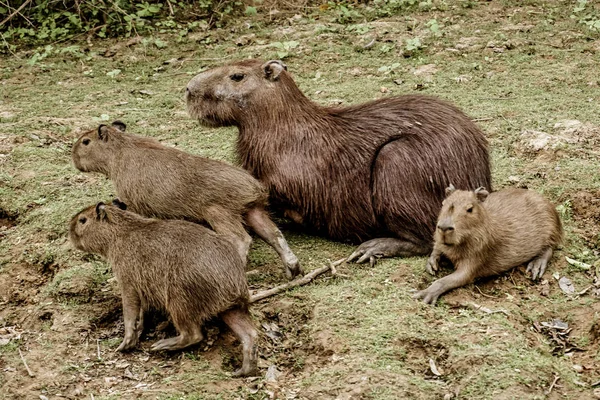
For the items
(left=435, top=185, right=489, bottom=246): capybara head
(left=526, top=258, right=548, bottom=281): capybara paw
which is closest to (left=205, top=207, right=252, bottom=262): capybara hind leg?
(left=435, top=185, right=489, bottom=246): capybara head

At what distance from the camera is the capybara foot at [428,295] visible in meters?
4.32

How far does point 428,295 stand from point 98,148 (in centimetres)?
220

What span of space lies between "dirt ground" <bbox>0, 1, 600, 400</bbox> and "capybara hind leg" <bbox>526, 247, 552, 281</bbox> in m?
0.05

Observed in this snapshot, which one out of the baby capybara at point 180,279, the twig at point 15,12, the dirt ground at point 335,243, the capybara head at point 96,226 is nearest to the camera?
the dirt ground at point 335,243

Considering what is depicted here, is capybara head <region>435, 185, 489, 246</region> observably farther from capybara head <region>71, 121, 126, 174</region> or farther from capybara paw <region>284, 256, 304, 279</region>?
capybara head <region>71, 121, 126, 174</region>

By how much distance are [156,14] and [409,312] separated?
6303mm

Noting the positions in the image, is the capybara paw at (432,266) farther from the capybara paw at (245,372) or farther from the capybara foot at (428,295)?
the capybara paw at (245,372)

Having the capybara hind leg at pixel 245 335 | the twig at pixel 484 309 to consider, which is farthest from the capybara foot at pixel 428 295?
the capybara hind leg at pixel 245 335

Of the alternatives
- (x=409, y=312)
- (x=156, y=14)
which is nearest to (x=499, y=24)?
(x=156, y=14)

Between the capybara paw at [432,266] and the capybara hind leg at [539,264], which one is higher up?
the capybara paw at [432,266]

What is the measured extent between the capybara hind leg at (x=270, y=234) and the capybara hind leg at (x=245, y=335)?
0.67m

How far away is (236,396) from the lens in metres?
3.69

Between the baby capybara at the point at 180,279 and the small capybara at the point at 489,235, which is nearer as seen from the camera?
the baby capybara at the point at 180,279

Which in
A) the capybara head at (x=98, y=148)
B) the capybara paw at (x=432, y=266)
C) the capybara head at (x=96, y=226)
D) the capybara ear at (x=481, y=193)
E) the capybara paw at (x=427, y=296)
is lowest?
the capybara paw at (x=427, y=296)
